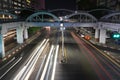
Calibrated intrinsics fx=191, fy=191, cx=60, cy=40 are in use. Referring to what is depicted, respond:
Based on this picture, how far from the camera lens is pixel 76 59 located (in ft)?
142

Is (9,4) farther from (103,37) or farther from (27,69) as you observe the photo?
(27,69)

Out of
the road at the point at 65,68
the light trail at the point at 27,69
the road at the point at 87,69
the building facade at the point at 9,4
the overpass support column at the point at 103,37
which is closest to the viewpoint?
the light trail at the point at 27,69

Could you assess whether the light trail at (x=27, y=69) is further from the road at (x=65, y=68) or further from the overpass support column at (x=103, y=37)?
the overpass support column at (x=103, y=37)

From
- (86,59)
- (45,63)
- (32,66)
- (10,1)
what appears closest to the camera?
(32,66)

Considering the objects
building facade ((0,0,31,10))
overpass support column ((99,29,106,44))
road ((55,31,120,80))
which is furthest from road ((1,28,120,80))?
building facade ((0,0,31,10))

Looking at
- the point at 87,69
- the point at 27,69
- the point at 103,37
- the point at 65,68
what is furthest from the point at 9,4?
the point at 87,69

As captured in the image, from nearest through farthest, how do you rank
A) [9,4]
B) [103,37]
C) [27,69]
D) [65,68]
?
[27,69] < [65,68] < [103,37] < [9,4]

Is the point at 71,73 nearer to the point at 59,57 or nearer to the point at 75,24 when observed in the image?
the point at 59,57

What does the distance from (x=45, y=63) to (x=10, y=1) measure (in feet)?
440

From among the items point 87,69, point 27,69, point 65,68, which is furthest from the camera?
point 65,68

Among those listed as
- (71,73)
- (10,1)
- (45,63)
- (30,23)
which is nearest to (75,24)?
(30,23)

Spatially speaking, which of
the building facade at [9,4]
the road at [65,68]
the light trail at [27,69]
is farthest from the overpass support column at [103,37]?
the building facade at [9,4]

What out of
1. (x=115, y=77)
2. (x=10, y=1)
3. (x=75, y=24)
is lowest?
(x=115, y=77)

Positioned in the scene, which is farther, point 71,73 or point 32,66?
point 32,66
